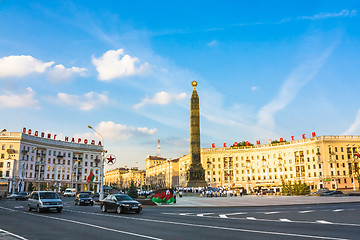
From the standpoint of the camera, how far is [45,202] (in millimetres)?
21719

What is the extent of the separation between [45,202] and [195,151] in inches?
1579

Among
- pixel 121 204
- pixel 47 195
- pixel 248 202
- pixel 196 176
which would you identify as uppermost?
pixel 196 176

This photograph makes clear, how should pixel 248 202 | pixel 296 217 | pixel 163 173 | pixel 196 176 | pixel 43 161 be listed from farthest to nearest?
pixel 163 173
pixel 43 161
pixel 196 176
pixel 248 202
pixel 296 217

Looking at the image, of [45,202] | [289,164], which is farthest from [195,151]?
[289,164]

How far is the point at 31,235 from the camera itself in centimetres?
1096

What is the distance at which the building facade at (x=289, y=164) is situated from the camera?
92.9 m

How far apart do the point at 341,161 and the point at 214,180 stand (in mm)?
42983

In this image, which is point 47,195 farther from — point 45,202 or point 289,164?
point 289,164

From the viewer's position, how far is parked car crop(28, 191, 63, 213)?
21.6 metres

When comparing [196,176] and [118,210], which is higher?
[196,176]

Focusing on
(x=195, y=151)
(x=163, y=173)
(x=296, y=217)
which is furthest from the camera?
(x=163, y=173)

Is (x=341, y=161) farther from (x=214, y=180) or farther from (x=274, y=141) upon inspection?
(x=214, y=180)

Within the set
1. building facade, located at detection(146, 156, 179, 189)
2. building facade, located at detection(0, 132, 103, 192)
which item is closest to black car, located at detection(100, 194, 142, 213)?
building facade, located at detection(0, 132, 103, 192)

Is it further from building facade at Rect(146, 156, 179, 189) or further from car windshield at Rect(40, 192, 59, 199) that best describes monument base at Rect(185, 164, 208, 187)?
building facade at Rect(146, 156, 179, 189)
